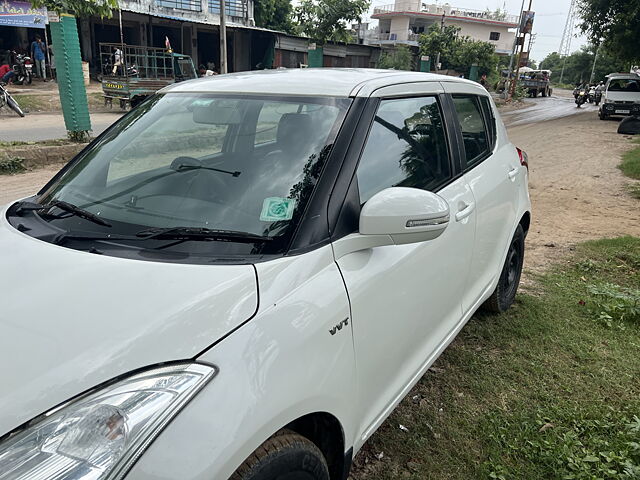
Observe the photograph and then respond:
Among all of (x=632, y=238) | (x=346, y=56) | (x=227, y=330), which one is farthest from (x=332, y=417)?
(x=346, y=56)

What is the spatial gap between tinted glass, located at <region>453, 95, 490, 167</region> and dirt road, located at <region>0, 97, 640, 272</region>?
2.16m

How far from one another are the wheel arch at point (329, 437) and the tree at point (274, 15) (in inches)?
1474

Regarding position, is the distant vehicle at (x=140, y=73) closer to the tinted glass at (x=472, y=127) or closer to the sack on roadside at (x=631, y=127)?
the tinted glass at (x=472, y=127)

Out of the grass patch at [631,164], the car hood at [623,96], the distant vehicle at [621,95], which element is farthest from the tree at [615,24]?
the grass patch at [631,164]

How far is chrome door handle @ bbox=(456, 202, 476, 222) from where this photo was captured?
2598mm

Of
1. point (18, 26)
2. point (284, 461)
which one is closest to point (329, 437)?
point (284, 461)

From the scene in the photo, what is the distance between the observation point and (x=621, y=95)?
840 inches

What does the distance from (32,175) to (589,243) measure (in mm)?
8289

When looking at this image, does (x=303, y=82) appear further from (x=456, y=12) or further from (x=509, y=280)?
(x=456, y=12)

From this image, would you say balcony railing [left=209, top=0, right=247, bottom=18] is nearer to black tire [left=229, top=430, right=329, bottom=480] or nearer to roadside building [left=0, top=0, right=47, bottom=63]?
roadside building [left=0, top=0, right=47, bottom=63]

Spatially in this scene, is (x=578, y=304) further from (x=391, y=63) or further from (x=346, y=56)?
(x=346, y=56)

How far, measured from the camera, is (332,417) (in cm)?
170

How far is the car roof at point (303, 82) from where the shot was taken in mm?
2199

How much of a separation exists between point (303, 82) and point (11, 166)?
802cm
